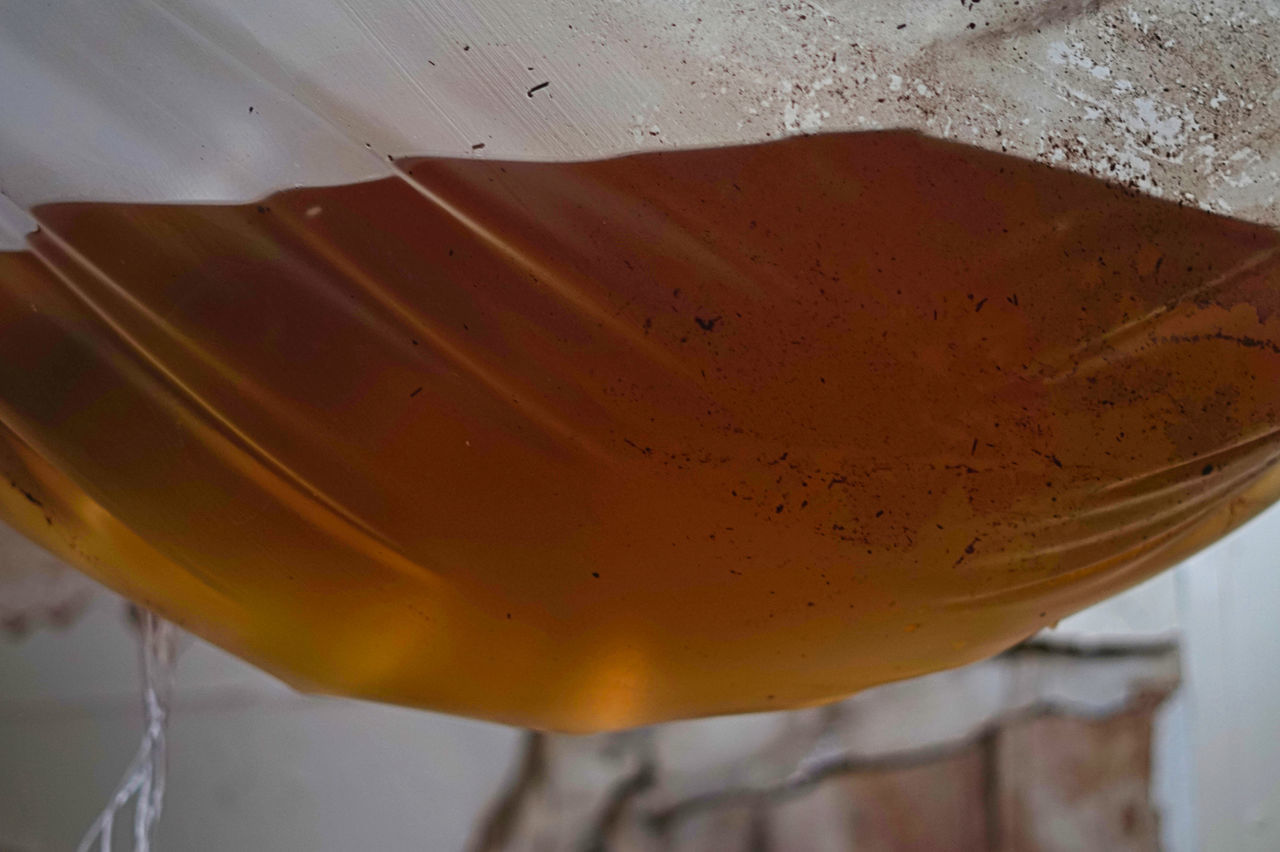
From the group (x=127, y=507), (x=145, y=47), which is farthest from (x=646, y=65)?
(x=127, y=507)

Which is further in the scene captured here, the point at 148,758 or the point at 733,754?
the point at 733,754

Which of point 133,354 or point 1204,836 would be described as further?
point 1204,836

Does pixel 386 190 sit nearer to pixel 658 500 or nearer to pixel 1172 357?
pixel 658 500

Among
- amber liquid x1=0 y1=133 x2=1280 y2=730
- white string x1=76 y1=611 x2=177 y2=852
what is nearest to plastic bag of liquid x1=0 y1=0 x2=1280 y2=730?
amber liquid x1=0 y1=133 x2=1280 y2=730

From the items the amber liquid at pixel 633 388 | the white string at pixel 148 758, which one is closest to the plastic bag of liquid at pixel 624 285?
the amber liquid at pixel 633 388

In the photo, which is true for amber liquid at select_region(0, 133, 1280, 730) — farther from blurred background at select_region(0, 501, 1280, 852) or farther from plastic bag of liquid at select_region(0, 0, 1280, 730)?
blurred background at select_region(0, 501, 1280, 852)

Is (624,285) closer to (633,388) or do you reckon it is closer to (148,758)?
(633,388)

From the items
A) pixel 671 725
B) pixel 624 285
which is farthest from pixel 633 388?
pixel 671 725
